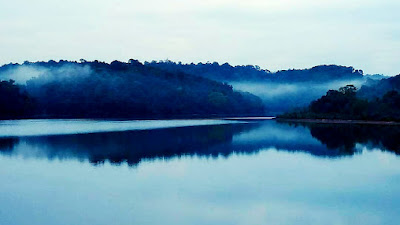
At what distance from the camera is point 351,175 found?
35.9 feet

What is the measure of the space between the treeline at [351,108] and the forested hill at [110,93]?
1994 cm

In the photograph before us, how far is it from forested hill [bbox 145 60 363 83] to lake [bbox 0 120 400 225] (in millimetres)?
71980

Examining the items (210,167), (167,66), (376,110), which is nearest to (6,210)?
(210,167)

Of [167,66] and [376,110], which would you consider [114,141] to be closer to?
[376,110]

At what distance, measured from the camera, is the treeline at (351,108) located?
32.6 metres

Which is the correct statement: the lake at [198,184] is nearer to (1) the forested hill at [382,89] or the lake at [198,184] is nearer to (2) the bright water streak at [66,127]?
(2) the bright water streak at [66,127]

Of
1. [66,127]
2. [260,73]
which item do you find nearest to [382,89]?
[66,127]

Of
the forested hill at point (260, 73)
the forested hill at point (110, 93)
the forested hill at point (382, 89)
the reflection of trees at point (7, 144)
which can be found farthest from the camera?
the forested hill at point (260, 73)

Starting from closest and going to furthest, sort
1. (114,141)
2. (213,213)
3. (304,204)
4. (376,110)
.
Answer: (213,213)
(304,204)
(114,141)
(376,110)

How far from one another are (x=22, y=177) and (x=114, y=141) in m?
8.03

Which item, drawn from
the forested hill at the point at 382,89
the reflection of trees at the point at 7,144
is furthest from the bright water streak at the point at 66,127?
the forested hill at the point at 382,89

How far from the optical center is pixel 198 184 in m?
9.67

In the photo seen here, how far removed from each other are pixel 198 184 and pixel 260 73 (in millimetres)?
93176

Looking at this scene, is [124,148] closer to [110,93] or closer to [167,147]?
[167,147]
